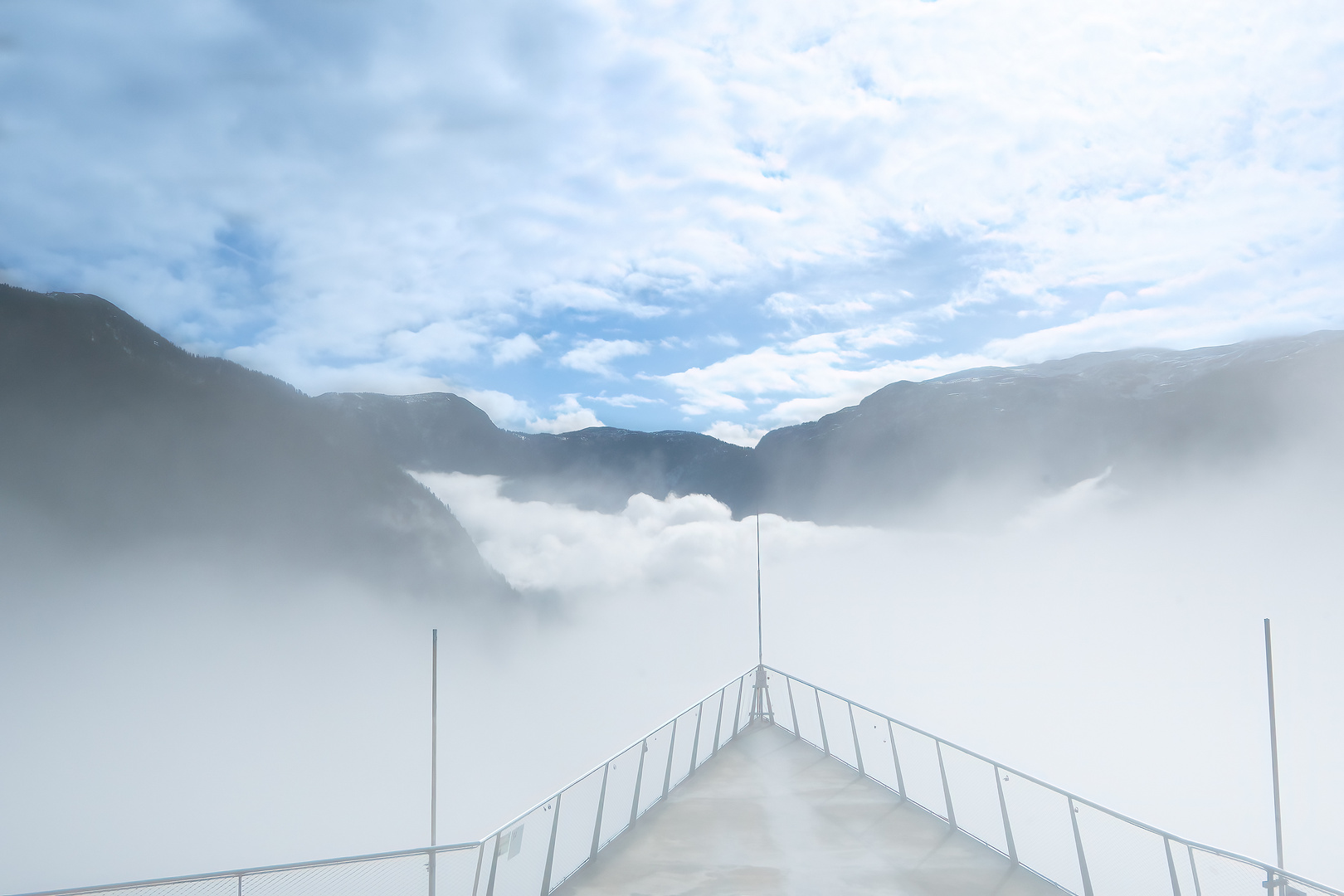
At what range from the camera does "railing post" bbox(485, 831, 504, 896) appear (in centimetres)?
916

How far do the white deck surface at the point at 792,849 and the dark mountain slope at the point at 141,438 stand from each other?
643ft

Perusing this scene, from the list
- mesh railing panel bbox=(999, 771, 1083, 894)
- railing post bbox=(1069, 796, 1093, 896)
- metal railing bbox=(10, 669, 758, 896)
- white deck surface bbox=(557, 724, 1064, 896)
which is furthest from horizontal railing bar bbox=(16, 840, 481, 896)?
mesh railing panel bbox=(999, 771, 1083, 894)

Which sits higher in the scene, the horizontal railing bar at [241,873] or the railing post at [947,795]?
the horizontal railing bar at [241,873]

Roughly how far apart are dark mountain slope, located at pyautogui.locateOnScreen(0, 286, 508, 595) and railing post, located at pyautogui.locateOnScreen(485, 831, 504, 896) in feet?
656

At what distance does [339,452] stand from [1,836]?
117 metres

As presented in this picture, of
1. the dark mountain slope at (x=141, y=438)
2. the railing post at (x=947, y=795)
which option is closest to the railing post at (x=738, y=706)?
the railing post at (x=947, y=795)

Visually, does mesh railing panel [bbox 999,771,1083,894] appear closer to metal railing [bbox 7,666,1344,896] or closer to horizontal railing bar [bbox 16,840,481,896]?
metal railing [bbox 7,666,1344,896]

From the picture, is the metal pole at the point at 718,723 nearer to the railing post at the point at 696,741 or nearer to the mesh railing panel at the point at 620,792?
the railing post at the point at 696,741

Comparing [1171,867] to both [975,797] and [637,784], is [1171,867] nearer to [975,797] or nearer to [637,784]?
[975,797]

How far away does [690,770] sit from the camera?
1752 cm

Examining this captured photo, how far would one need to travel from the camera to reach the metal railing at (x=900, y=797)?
8.08 metres

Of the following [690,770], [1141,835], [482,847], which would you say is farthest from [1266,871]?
[690,770]

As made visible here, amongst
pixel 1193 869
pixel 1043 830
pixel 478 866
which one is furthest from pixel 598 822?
pixel 1193 869

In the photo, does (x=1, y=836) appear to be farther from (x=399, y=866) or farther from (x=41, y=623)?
(x=399, y=866)
